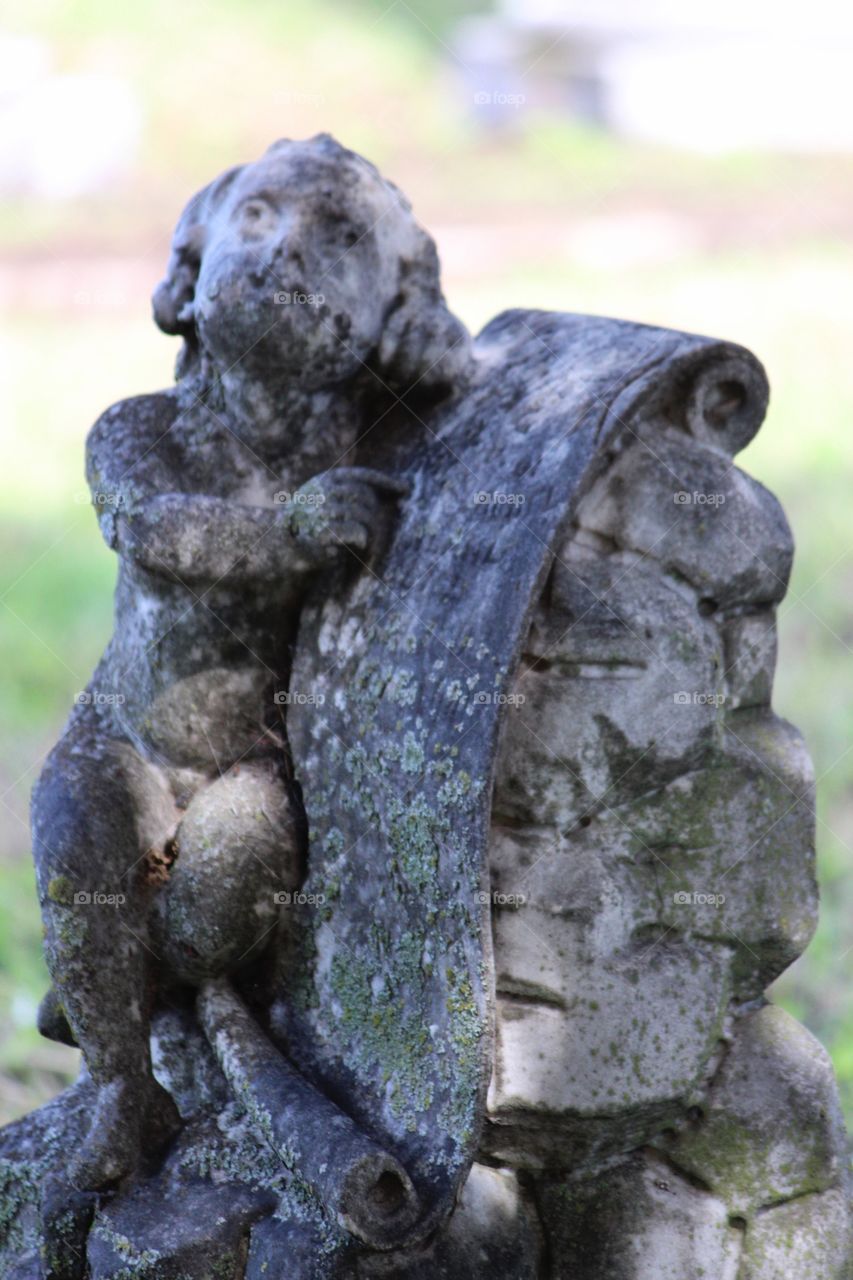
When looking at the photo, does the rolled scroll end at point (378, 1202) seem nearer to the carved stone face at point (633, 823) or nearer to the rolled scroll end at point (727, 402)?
the carved stone face at point (633, 823)

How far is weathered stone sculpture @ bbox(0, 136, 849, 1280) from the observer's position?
2219 millimetres

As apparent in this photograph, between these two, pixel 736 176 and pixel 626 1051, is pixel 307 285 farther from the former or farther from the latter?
pixel 736 176

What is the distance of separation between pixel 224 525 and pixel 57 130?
35.1 feet

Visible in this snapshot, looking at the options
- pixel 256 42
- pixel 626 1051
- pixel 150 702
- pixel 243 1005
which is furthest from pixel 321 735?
pixel 256 42

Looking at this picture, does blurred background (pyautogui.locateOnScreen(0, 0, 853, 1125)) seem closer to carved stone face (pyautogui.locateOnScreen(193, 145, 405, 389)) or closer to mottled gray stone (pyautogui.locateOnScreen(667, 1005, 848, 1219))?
mottled gray stone (pyautogui.locateOnScreen(667, 1005, 848, 1219))

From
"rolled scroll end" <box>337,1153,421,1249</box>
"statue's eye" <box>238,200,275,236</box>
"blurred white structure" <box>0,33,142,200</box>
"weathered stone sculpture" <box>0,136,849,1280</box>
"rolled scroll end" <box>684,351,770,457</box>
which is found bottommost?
"rolled scroll end" <box>337,1153,421,1249</box>

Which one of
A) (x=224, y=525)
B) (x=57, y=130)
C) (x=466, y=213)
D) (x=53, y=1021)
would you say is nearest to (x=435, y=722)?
(x=224, y=525)

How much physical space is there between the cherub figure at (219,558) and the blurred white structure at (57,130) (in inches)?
396

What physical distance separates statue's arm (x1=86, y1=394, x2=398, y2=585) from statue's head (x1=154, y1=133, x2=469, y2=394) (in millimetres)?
191

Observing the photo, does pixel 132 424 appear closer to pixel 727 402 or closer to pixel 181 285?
pixel 181 285

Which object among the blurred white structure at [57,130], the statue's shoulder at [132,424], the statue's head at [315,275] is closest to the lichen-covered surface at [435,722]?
the statue's head at [315,275]

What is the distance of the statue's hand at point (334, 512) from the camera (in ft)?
7.63

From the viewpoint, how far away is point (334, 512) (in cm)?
233

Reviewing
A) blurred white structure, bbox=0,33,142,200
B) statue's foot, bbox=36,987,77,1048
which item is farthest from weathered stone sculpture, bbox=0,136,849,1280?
blurred white structure, bbox=0,33,142,200
